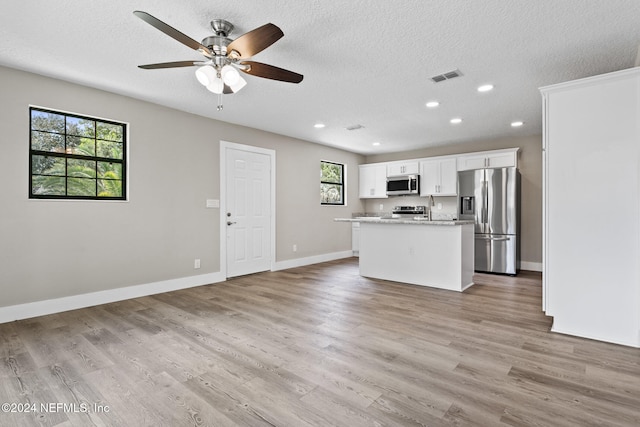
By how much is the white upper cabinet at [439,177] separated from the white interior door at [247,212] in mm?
3428

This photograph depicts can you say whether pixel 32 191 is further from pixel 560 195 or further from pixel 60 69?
pixel 560 195

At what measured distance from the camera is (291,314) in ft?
11.3

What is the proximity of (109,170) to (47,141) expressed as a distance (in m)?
0.64

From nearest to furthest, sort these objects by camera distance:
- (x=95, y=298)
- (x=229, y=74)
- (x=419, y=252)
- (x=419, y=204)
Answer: (x=229, y=74) → (x=95, y=298) → (x=419, y=252) → (x=419, y=204)

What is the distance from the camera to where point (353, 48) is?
2.81 m

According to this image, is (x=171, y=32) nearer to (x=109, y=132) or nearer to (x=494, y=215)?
(x=109, y=132)

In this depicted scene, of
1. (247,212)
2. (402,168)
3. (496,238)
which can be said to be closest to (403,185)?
(402,168)

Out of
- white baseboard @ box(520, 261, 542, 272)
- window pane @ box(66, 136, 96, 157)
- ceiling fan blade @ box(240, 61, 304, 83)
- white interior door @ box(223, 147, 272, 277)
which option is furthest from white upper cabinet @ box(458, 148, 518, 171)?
window pane @ box(66, 136, 96, 157)

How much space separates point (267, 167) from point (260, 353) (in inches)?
151

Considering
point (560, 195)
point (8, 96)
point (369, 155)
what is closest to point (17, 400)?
point (8, 96)

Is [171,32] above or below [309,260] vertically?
above

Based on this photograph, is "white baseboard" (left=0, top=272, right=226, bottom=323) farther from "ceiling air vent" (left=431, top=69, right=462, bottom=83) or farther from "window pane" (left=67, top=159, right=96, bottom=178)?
"ceiling air vent" (left=431, top=69, right=462, bottom=83)

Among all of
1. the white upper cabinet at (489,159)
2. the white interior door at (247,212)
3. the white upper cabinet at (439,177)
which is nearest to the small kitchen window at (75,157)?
the white interior door at (247,212)

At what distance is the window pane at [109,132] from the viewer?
3871mm
